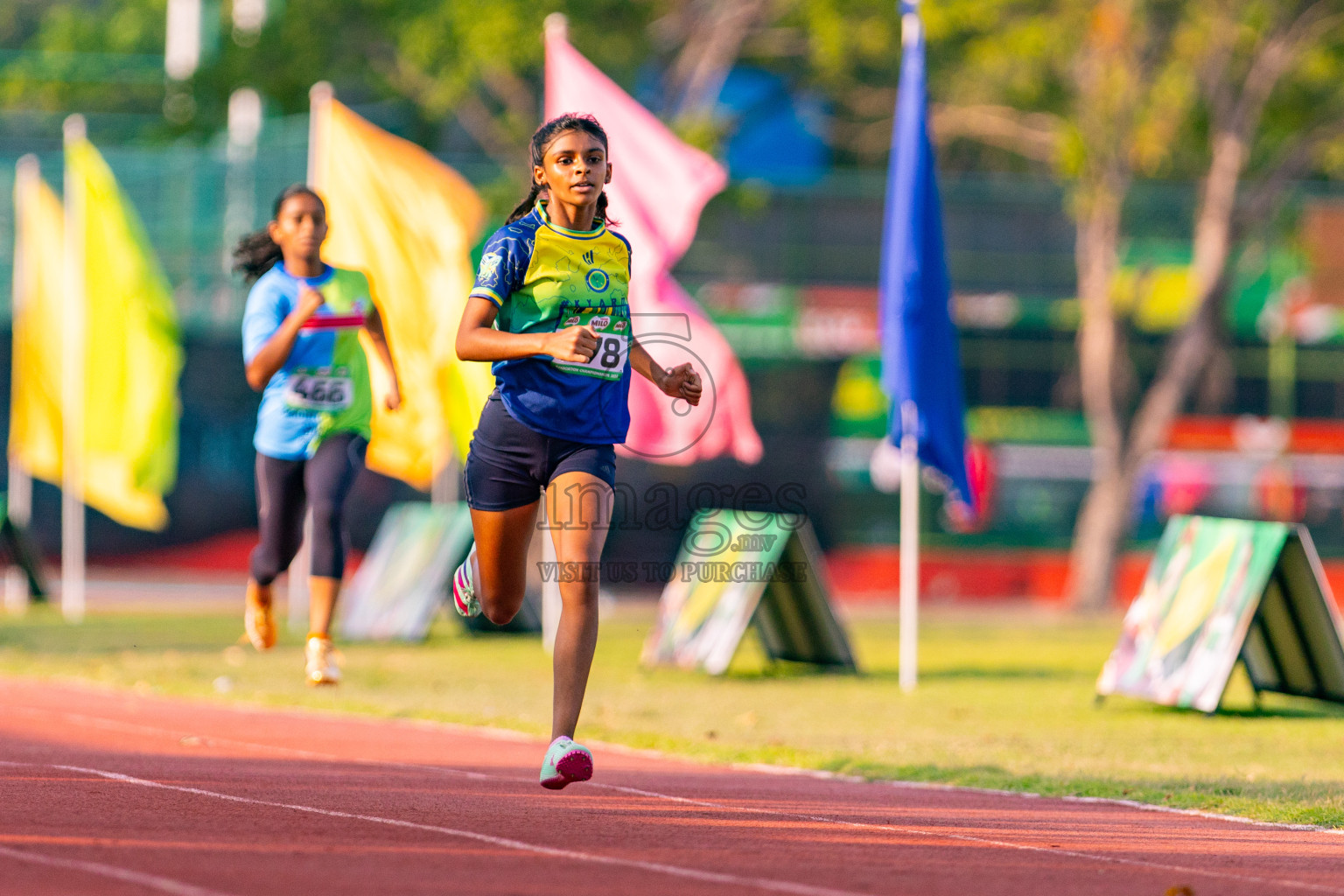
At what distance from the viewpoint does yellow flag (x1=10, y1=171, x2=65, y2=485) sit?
71.4ft

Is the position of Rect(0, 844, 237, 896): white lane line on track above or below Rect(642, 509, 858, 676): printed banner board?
below

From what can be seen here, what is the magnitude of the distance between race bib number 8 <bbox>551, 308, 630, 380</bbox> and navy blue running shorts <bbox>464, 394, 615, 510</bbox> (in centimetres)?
26

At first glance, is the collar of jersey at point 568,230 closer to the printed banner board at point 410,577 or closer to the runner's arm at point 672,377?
the runner's arm at point 672,377

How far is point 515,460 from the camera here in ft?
23.0

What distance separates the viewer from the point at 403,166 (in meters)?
A: 17.7

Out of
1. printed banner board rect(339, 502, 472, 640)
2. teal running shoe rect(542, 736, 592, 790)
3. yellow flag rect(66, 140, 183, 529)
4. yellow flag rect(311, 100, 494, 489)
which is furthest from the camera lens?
yellow flag rect(66, 140, 183, 529)

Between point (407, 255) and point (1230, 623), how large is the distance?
859 cm

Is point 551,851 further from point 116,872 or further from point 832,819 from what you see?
point 832,819

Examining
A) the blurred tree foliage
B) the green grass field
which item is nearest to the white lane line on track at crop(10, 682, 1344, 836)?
the green grass field

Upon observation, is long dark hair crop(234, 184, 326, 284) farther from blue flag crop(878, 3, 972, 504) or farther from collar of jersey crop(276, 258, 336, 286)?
blue flag crop(878, 3, 972, 504)

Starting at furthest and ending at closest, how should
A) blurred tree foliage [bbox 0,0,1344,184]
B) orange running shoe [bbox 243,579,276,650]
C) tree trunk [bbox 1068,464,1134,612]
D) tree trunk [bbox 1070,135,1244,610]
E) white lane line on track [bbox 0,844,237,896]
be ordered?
tree trunk [bbox 1068,464,1134,612], tree trunk [bbox 1070,135,1244,610], blurred tree foliage [bbox 0,0,1344,184], orange running shoe [bbox 243,579,276,650], white lane line on track [bbox 0,844,237,896]

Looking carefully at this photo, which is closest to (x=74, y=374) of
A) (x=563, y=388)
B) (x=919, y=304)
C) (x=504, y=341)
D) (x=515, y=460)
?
(x=919, y=304)

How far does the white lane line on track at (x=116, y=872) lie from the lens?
512cm

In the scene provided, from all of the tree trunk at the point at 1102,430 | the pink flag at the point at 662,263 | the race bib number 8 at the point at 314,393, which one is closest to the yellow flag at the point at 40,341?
the pink flag at the point at 662,263
